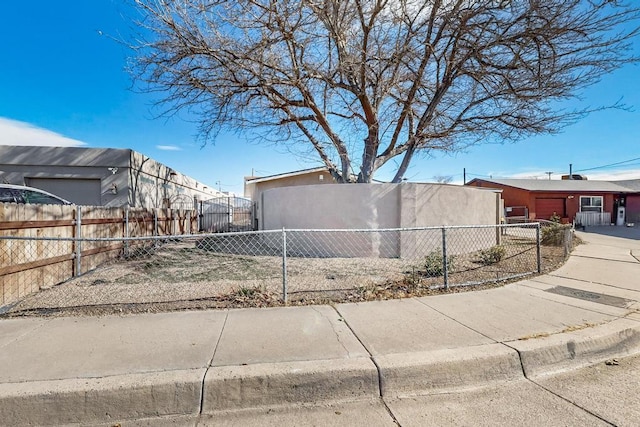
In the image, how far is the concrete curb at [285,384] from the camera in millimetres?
2471

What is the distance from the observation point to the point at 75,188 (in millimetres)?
14172

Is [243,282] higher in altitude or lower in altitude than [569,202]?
lower

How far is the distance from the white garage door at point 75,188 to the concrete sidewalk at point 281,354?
12.6m

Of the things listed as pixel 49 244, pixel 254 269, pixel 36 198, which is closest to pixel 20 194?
pixel 36 198

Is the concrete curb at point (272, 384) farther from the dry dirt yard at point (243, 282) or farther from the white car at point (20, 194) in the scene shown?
the white car at point (20, 194)

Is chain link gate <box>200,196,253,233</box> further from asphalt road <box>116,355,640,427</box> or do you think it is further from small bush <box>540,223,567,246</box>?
asphalt road <box>116,355,640,427</box>

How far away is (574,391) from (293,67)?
8.61 metres

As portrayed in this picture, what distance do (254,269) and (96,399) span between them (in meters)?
4.38

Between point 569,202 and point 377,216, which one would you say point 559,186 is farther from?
point 377,216

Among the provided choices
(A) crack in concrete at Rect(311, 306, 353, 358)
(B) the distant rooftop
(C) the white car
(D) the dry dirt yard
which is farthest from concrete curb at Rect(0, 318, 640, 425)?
(B) the distant rooftop

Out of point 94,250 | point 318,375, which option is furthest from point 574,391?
point 94,250

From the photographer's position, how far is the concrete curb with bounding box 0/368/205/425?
7.54 feet

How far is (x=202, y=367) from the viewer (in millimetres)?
2666

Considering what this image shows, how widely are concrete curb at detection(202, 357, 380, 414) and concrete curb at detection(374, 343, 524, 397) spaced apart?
0.16m
